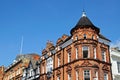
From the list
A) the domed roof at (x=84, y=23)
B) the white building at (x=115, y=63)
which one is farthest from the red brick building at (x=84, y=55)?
the white building at (x=115, y=63)

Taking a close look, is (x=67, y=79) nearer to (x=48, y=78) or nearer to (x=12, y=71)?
(x=48, y=78)

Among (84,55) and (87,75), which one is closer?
(87,75)

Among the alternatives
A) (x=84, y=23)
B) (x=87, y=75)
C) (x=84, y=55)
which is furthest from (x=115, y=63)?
(x=84, y=23)

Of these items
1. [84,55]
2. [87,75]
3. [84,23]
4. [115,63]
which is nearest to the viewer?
[87,75]

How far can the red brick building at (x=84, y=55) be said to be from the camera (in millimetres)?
43688

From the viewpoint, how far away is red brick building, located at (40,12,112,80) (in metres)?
43.7

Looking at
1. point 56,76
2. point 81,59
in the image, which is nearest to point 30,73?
point 56,76

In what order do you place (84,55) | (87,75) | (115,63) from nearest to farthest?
1. (87,75)
2. (84,55)
3. (115,63)

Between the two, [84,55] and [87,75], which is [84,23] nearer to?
[84,55]

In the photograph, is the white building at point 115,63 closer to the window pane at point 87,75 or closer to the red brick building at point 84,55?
the red brick building at point 84,55

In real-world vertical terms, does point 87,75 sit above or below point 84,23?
below

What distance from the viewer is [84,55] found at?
45000mm

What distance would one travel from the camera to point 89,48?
4462cm

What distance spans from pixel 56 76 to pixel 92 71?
10028 mm
